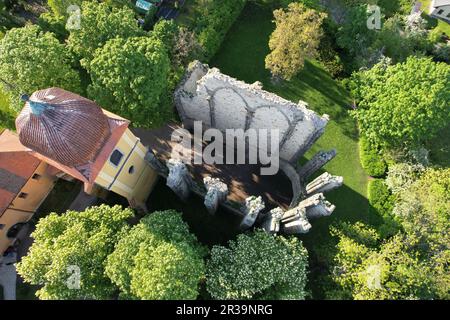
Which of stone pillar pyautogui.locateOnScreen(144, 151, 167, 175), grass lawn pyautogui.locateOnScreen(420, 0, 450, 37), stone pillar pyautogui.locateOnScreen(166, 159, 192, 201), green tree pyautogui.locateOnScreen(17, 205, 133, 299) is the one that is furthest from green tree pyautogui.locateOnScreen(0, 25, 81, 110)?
grass lawn pyautogui.locateOnScreen(420, 0, 450, 37)

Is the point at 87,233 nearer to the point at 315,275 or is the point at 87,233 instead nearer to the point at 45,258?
the point at 45,258

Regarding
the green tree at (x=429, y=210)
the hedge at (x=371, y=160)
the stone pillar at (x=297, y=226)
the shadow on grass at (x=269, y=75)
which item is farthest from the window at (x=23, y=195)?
the green tree at (x=429, y=210)

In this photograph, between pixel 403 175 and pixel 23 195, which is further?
pixel 403 175

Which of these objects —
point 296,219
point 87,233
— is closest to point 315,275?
point 296,219

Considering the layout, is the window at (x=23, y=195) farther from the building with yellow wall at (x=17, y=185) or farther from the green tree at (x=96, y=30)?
the green tree at (x=96, y=30)

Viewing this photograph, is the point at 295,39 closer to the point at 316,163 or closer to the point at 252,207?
the point at 316,163

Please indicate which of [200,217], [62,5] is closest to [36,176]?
[200,217]
